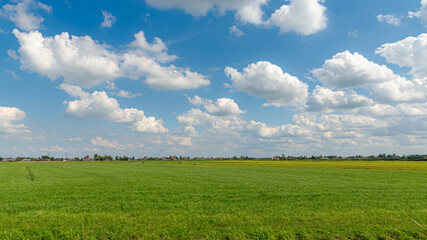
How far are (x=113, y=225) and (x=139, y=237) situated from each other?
2.66 meters

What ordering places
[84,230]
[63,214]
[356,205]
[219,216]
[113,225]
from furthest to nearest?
[356,205]
[63,214]
[219,216]
[113,225]
[84,230]

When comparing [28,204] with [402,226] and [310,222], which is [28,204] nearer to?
[310,222]

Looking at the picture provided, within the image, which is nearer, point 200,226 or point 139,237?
point 139,237

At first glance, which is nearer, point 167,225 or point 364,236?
point 364,236

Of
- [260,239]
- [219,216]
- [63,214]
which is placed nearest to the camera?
[260,239]

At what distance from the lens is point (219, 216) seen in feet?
47.4

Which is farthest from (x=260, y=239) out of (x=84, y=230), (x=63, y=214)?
(x=63, y=214)

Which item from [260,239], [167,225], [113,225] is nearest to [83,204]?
[113,225]

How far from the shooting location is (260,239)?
10.8 metres

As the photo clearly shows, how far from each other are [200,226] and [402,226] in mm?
10327

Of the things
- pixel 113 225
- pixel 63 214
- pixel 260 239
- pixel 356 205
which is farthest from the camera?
pixel 356 205

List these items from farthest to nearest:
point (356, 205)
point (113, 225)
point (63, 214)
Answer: point (356, 205) → point (63, 214) → point (113, 225)

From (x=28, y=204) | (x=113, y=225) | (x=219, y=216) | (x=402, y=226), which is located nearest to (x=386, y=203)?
(x=402, y=226)

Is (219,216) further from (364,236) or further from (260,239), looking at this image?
(364,236)
